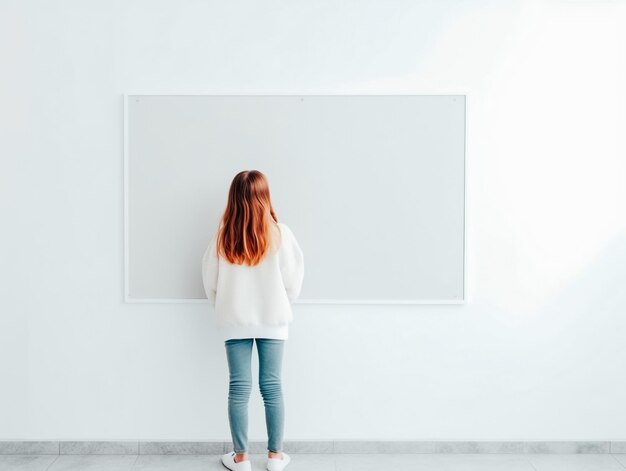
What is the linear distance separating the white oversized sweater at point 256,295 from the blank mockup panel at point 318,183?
243 mm

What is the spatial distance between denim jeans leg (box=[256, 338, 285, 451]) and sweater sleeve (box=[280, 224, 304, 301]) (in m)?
0.22

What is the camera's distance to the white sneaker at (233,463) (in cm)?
265

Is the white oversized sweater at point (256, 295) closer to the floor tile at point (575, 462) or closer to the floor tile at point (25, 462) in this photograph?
the floor tile at point (25, 462)

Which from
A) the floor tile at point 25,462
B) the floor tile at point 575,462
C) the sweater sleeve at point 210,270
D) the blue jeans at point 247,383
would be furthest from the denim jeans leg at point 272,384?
the floor tile at point 575,462

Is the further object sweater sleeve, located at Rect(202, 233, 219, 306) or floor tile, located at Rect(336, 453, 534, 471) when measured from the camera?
floor tile, located at Rect(336, 453, 534, 471)

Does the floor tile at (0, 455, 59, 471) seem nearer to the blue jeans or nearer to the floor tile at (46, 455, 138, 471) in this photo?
the floor tile at (46, 455, 138, 471)

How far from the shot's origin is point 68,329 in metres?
2.85

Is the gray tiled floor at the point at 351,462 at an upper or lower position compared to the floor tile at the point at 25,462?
upper

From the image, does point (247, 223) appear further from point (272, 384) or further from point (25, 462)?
point (25, 462)

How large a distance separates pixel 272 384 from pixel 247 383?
0.10 m

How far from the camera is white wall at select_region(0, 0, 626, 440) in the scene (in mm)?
Answer: 2789

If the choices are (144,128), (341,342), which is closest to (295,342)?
(341,342)

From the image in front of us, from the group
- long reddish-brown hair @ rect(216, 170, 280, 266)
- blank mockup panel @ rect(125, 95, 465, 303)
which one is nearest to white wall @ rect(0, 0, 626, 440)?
blank mockup panel @ rect(125, 95, 465, 303)

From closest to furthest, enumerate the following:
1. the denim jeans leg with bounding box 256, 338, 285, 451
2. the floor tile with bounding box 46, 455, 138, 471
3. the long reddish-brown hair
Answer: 1. the long reddish-brown hair
2. the denim jeans leg with bounding box 256, 338, 285, 451
3. the floor tile with bounding box 46, 455, 138, 471
